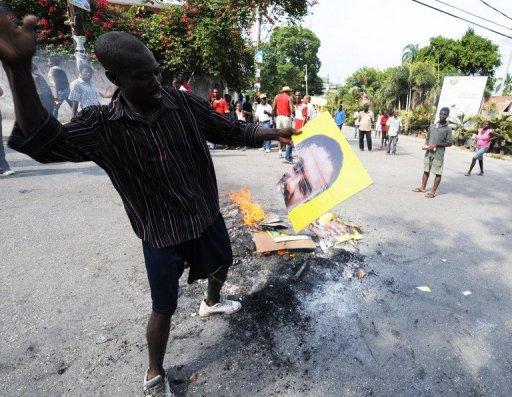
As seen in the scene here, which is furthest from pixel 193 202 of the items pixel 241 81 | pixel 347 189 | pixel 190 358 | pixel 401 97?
pixel 401 97

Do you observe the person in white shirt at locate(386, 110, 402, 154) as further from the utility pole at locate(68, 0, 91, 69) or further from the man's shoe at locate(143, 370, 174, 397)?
the man's shoe at locate(143, 370, 174, 397)

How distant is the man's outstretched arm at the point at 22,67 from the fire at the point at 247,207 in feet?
10.1

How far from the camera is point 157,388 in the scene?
78.5 inches

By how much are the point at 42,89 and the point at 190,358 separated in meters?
8.88

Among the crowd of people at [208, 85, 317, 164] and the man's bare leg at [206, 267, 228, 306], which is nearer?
the man's bare leg at [206, 267, 228, 306]

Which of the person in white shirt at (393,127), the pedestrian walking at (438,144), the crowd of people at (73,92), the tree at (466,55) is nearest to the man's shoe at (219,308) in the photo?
the crowd of people at (73,92)

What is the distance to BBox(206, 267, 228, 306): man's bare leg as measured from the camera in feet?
7.72

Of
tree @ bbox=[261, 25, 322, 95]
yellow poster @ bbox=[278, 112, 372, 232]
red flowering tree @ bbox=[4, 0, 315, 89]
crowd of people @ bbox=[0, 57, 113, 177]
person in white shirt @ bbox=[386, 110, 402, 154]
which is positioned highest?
tree @ bbox=[261, 25, 322, 95]

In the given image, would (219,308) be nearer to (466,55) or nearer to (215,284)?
(215,284)

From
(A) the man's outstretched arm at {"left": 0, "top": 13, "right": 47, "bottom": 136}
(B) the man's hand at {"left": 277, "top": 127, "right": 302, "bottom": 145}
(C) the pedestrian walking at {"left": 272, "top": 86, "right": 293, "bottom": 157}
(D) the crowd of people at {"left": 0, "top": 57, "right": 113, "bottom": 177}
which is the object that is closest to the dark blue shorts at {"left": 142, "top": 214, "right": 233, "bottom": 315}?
(B) the man's hand at {"left": 277, "top": 127, "right": 302, "bottom": 145}

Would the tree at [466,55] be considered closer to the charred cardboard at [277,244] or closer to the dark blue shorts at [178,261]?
the charred cardboard at [277,244]

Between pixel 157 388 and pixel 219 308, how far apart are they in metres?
0.76

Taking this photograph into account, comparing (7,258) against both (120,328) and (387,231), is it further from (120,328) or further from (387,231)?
(387,231)

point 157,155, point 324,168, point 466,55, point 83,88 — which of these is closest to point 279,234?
point 324,168
